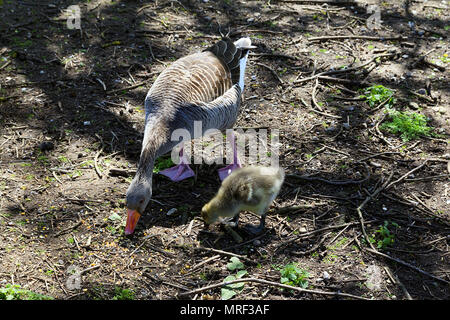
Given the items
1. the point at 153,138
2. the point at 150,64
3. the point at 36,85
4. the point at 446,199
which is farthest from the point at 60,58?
the point at 446,199

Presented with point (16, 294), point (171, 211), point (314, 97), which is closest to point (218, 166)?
point (171, 211)

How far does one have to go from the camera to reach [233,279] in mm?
4039

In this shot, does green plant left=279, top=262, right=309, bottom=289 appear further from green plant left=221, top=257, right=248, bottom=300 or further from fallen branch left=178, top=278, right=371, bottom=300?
green plant left=221, top=257, right=248, bottom=300

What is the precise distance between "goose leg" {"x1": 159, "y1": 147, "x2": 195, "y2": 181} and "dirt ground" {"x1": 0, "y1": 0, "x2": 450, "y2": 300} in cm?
8

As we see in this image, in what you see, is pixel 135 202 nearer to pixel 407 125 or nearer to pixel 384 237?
pixel 384 237

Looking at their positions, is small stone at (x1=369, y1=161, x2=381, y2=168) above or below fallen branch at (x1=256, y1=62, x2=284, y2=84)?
below

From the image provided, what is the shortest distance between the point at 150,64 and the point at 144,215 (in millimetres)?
2945

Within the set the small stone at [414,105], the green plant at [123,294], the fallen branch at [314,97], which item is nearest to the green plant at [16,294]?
the green plant at [123,294]

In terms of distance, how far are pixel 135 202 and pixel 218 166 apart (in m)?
1.42

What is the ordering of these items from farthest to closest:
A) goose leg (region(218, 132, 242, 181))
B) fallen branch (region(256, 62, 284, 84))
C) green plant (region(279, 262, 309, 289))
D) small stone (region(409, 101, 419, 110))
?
fallen branch (region(256, 62, 284, 84)), small stone (region(409, 101, 419, 110)), goose leg (region(218, 132, 242, 181)), green plant (region(279, 262, 309, 289))

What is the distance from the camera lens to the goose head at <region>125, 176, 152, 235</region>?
4.34 m

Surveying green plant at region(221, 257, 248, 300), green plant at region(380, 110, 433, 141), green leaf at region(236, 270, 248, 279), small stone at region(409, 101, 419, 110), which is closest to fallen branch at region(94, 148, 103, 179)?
green plant at region(221, 257, 248, 300)

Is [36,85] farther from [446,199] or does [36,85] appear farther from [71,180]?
[446,199]

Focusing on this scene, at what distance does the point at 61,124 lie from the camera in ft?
19.3
